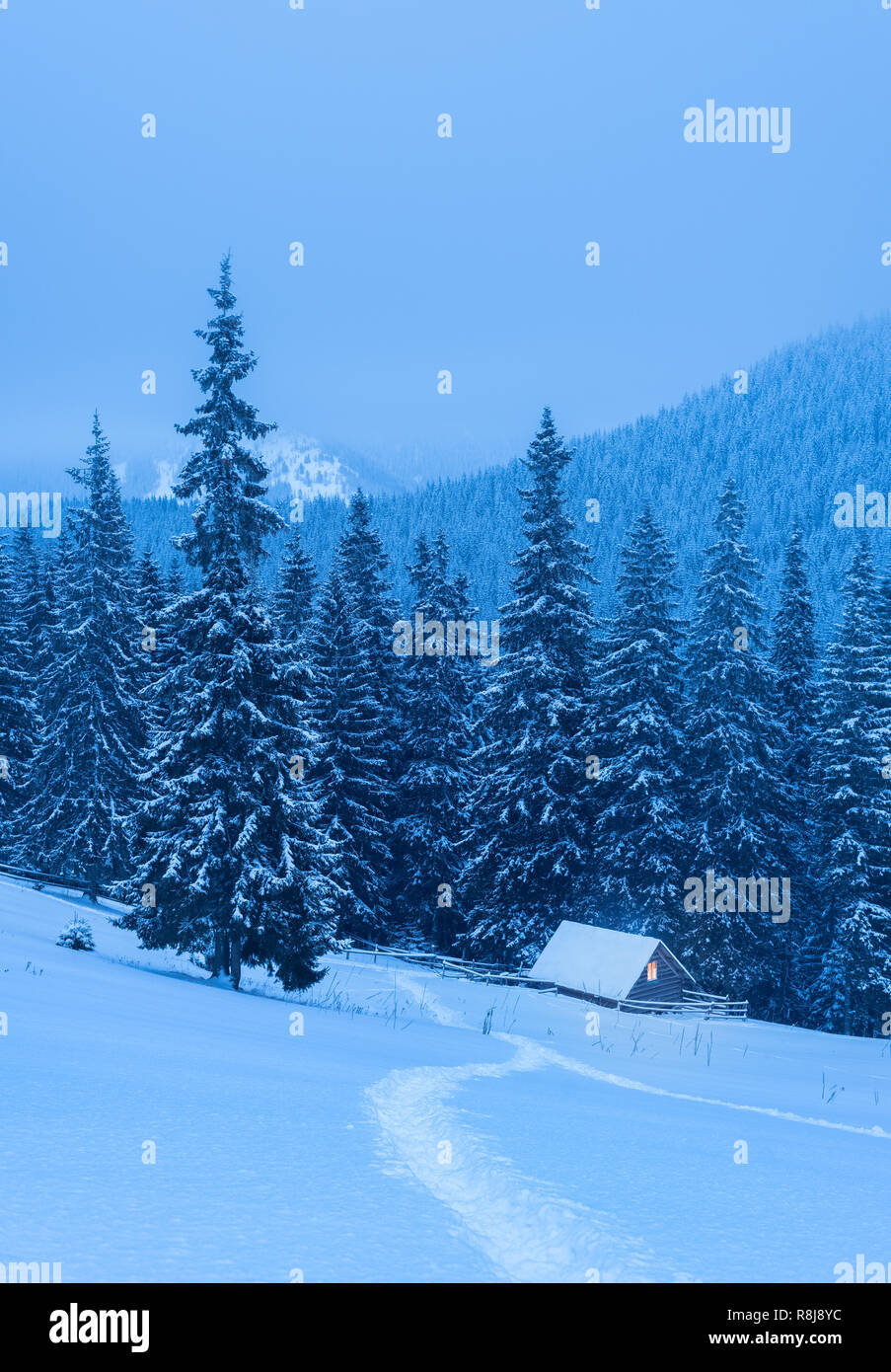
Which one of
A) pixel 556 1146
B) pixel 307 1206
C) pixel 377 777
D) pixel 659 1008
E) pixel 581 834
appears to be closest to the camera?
pixel 307 1206

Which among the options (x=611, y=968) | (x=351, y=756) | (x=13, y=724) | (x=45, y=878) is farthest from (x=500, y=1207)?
(x=13, y=724)

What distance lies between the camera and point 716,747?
1501 inches

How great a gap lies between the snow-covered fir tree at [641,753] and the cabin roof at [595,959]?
359 centimetres

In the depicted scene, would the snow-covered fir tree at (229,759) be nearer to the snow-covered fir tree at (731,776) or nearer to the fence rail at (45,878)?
the fence rail at (45,878)

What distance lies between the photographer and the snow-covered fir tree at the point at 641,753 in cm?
3659

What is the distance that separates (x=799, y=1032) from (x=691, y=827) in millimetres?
8927

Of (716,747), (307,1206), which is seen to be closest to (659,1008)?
(716,747)

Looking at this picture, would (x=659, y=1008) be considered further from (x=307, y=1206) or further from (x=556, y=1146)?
(x=307, y=1206)

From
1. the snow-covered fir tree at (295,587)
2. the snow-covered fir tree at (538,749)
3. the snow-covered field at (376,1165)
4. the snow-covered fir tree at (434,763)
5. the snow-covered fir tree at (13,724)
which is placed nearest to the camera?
the snow-covered field at (376,1165)

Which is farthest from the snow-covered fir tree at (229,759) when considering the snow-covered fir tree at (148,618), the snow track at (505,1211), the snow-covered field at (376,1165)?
the snow-covered fir tree at (148,618)

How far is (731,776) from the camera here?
124 ft

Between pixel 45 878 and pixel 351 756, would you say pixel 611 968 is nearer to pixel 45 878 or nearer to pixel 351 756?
pixel 351 756

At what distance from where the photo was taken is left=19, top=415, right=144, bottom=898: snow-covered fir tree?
3753 centimetres
